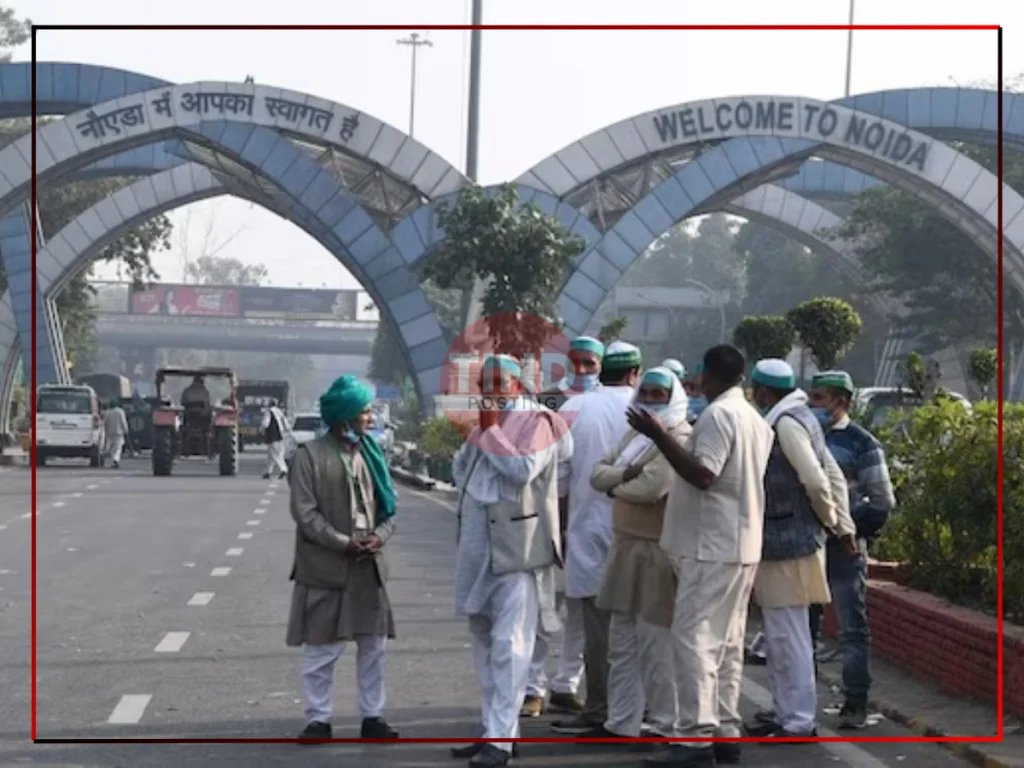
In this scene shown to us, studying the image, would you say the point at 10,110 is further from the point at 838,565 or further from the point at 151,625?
the point at 838,565

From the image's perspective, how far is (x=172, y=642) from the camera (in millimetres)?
13484

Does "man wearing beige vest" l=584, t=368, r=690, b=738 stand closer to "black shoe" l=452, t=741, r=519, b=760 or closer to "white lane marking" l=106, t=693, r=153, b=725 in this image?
"black shoe" l=452, t=741, r=519, b=760

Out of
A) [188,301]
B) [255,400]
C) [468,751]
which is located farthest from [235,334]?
[468,751]

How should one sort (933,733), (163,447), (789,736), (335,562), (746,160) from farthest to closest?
(746,160) < (163,447) < (933,733) < (789,736) < (335,562)

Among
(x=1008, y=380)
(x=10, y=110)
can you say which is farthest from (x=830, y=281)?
(x=10, y=110)

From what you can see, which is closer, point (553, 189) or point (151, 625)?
point (151, 625)

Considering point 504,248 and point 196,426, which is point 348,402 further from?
point 196,426

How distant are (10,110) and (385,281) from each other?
973 cm

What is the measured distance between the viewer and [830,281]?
61.4 meters

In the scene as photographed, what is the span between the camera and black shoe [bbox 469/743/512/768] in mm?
8898

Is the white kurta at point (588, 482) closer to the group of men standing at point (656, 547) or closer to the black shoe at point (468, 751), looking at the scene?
the group of men standing at point (656, 547)

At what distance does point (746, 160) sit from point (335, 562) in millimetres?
40949

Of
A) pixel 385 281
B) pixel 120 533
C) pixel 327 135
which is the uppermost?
pixel 327 135

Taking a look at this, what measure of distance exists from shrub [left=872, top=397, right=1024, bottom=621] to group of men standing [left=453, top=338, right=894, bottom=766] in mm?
1110
